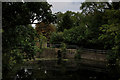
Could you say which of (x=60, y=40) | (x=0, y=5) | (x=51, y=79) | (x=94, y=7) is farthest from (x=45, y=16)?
(x=60, y=40)

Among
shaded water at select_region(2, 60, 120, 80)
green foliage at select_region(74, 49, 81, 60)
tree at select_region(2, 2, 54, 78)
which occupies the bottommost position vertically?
shaded water at select_region(2, 60, 120, 80)

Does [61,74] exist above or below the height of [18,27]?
below

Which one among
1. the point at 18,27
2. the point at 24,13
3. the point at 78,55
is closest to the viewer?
the point at 18,27

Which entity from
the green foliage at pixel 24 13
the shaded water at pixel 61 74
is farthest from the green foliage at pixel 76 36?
the green foliage at pixel 24 13

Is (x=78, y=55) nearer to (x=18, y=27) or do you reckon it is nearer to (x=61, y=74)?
(x=61, y=74)

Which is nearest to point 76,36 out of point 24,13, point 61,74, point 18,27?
point 61,74

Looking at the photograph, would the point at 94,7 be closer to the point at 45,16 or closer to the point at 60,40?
the point at 60,40

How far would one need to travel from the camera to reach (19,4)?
4641 mm

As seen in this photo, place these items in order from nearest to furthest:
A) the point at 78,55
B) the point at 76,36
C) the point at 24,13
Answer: the point at 24,13 < the point at 78,55 < the point at 76,36

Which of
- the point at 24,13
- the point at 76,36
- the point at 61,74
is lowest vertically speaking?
the point at 61,74

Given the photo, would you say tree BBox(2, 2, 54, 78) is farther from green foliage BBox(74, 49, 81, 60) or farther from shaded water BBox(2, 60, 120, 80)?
green foliage BBox(74, 49, 81, 60)

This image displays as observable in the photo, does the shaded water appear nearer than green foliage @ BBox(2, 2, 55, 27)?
No

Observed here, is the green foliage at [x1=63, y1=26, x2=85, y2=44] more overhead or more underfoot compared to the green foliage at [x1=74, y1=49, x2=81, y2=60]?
more overhead

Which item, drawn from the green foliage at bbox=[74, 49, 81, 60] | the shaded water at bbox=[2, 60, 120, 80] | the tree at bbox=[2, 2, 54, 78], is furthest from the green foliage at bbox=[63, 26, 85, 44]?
the tree at bbox=[2, 2, 54, 78]
